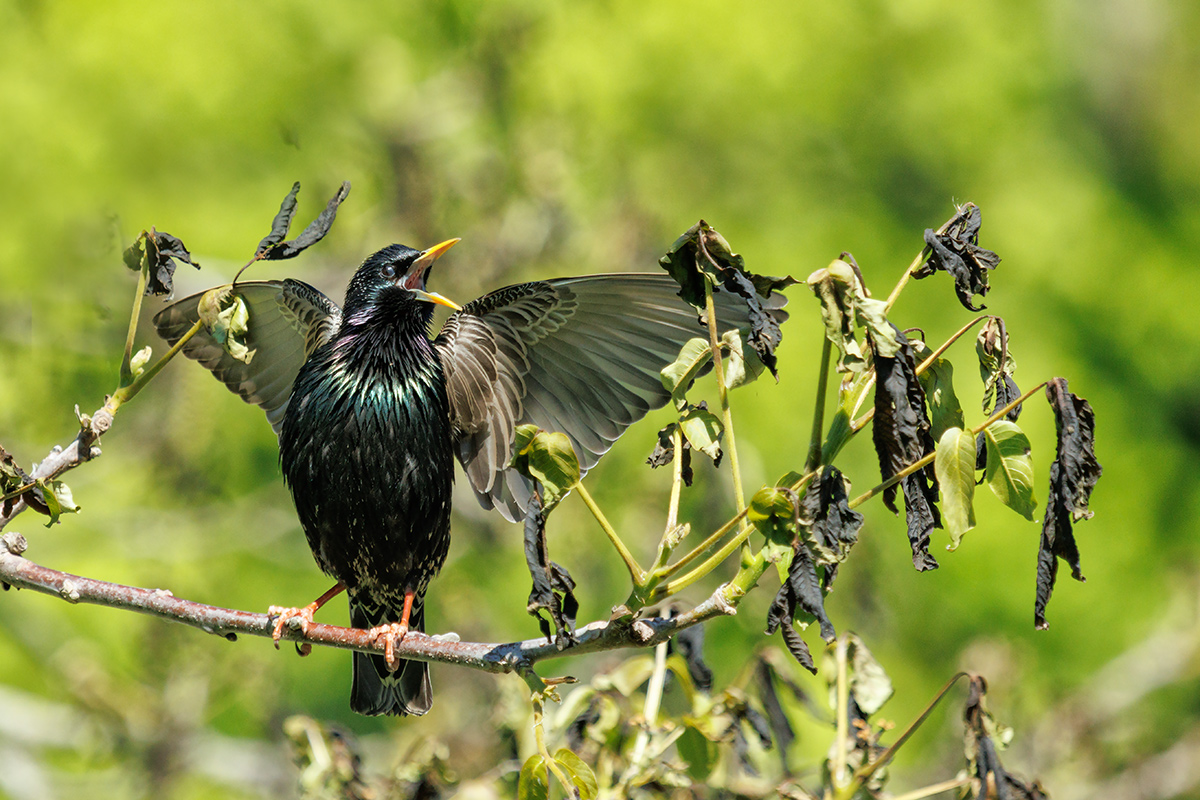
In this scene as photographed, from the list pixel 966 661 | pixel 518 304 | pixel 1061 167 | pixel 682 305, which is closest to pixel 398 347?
pixel 518 304

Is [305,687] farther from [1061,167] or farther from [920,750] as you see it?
[1061,167]

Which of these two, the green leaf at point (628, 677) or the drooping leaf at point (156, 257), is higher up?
the drooping leaf at point (156, 257)

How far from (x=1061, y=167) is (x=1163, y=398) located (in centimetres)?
286

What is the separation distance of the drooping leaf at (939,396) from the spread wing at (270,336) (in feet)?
5.81

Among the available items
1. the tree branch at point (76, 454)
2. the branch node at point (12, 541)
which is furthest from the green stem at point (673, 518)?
the branch node at point (12, 541)

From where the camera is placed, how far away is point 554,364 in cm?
279

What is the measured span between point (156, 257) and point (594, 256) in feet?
11.6

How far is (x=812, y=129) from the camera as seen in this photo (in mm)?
12680

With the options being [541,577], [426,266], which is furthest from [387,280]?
[541,577]

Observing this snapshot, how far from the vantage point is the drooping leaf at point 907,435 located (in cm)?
142

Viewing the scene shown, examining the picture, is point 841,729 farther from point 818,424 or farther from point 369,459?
point 369,459

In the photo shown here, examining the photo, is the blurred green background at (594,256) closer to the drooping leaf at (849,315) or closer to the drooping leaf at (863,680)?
the drooping leaf at (863,680)

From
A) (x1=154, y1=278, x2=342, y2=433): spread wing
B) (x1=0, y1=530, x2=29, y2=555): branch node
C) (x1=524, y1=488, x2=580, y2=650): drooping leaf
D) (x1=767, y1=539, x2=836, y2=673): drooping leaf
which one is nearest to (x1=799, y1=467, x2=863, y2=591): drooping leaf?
(x1=767, y1=539, x2=836, y2=673): drooping leaf

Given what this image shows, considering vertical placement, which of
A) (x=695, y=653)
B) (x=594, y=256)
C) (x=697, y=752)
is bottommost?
(x=697, y=752)
